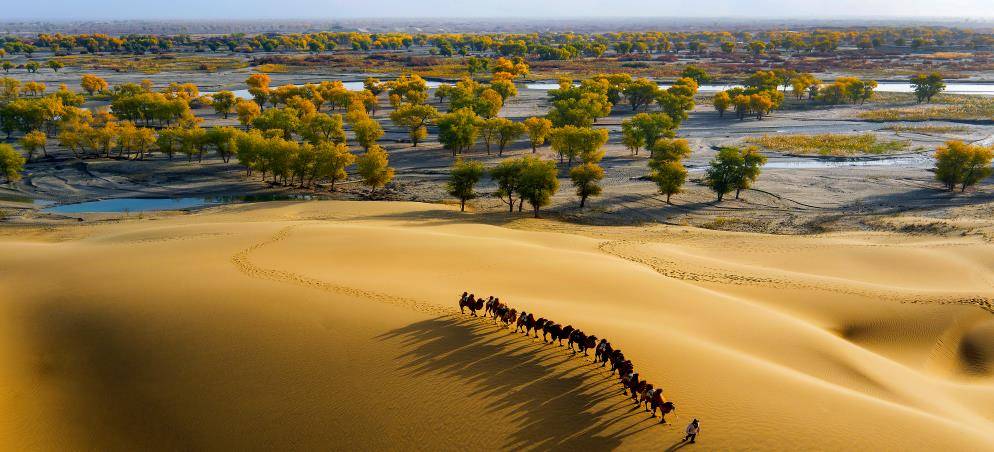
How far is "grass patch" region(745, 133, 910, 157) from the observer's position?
86500 mm

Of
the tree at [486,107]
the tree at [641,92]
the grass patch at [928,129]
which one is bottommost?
the grass patch at [928,129]

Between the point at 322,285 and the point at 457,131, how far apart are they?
5812 cm

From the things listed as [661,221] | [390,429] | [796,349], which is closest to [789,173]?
[661,221]

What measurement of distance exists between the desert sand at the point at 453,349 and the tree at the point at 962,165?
3231 cm

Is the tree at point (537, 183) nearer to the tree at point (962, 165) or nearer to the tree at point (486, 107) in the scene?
the tree at point (962, 165)

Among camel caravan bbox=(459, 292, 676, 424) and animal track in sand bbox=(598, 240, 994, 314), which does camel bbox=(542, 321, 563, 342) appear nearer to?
camel caravan bbox=(459, 292, 676, 424)

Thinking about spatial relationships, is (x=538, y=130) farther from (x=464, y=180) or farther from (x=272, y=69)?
(x=272, y=69)

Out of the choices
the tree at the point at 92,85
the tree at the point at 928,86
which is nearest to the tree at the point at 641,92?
the tree at the point at 928,86

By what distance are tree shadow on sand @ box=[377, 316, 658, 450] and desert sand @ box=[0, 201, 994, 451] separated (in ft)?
0.26

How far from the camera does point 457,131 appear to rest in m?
83.2

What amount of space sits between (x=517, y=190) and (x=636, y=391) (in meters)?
40.3

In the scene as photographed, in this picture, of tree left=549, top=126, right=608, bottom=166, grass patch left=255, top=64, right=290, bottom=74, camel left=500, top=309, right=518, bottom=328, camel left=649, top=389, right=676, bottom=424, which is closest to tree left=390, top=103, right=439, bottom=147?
tree left=549, top=126, right=608, bottom=166

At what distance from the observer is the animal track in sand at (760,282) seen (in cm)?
3028

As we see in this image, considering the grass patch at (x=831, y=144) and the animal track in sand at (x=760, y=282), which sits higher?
the grass patch at (x=831, y=144)
